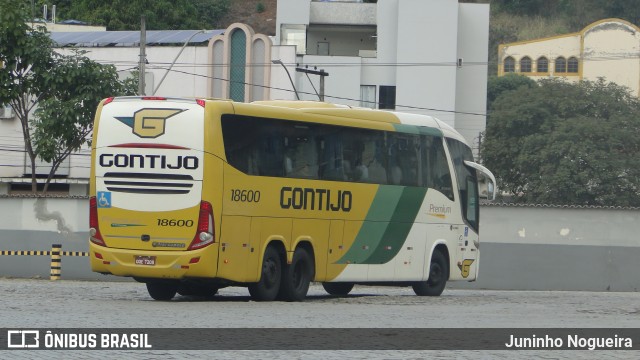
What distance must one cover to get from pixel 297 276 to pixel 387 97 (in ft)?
173

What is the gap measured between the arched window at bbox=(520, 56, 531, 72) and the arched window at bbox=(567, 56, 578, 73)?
205 inches

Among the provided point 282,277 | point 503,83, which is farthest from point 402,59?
point 282,277

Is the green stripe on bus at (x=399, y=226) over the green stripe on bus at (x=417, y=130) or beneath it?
beneath

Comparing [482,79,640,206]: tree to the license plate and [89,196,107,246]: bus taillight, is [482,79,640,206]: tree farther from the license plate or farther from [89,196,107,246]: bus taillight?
the license plate

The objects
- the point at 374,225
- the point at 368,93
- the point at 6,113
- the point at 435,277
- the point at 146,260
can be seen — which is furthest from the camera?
the point at 368,93

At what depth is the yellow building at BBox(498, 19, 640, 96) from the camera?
347 feet

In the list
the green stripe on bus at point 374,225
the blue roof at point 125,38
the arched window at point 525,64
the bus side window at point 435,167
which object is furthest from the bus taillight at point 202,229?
the arched window at point 525,64

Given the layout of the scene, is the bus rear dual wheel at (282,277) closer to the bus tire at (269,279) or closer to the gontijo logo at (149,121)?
the bus tire at (269,279)

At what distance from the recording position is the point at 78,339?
13195mm

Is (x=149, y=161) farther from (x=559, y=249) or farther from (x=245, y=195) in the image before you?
(x=559, y=249)

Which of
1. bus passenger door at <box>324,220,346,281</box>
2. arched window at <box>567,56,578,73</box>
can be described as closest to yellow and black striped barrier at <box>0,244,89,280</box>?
bus passenger door at <box>324,220,346,281</box>

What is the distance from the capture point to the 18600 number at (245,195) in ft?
67.4

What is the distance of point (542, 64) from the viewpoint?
375 feet

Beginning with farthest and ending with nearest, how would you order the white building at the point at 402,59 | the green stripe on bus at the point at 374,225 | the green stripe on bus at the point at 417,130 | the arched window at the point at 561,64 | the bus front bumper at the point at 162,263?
the arched window at the point at 561,64, the white building at the point at 402,59, the green stripe on bus at the point at 417,130, the green stripe on bus at the point at 374,225, the bus front bumper at the point at 162,263
